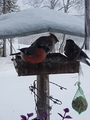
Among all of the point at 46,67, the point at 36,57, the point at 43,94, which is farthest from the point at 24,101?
the point at 36,57

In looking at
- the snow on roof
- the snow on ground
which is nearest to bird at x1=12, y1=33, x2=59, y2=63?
the snow on roof

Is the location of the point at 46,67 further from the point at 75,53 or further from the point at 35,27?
the point at 35,27

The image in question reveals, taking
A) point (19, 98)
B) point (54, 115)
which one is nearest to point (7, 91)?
point (19, 98)

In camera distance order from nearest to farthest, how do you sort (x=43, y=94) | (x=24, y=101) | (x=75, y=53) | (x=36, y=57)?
(x=36, y=57) < (x=75, y=53) < (x=43, y=94) < (x=24, y=101)

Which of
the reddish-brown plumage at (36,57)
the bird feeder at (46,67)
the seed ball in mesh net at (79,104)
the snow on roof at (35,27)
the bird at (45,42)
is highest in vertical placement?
the snow on roof at (35,27)

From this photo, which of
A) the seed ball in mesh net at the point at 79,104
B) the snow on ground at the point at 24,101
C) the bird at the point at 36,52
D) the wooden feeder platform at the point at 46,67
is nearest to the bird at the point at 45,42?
the bird at the point at 36,52

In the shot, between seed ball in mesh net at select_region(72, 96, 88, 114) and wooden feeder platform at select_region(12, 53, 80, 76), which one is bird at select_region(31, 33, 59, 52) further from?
seed ball in mesh net at select_region(72, 96, 88, 114)

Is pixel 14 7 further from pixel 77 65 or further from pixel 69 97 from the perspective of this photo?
pixel 77 65

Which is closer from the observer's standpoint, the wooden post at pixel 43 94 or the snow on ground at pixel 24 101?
the wooden post at pixel 43 94

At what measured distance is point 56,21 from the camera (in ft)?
4.13

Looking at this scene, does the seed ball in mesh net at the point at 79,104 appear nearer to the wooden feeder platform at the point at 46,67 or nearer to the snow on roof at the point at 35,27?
the wooden feeder platform at the point at 46,67

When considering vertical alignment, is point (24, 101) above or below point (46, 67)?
below

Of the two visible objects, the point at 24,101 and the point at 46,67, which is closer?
the point at 46,67

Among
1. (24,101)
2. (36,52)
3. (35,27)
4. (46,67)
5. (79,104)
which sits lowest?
(24,101)
